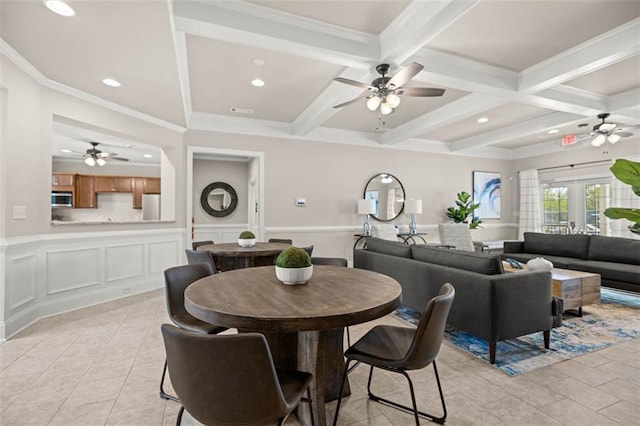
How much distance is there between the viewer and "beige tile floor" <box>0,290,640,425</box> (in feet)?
5.93

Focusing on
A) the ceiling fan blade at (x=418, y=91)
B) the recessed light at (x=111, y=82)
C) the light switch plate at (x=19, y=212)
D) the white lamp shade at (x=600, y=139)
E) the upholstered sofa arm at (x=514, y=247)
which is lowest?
the upholstered sofa arm at (x=514, y=247)

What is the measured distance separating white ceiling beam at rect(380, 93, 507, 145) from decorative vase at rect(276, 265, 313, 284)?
3.78m

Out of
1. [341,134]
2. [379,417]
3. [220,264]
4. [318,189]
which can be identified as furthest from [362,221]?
[379,417]

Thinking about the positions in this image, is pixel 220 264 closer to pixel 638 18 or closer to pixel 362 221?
pixel 362 221

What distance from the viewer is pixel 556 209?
721cm

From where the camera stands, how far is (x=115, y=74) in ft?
10.7

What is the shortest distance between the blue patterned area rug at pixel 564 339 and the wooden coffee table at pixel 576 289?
Result: 199mm

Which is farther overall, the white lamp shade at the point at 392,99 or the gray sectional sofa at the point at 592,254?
the gray sectional sofa at the point at 592,254

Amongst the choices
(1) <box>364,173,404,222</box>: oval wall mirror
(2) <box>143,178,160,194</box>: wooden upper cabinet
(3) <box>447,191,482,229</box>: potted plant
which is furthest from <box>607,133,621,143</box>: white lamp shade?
(2) <box>143,178,160,194</box>: wooden upper cabinet

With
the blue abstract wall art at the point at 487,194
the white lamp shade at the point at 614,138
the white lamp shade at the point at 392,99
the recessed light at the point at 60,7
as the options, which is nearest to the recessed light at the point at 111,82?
the recessed light at the point at 60,7

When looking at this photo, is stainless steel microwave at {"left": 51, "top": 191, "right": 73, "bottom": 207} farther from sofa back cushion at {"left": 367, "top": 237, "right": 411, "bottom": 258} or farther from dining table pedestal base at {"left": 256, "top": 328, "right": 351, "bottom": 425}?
dining table pedestal base at {"left": 256, "top": 328, "right": 351, "bottom": 425}

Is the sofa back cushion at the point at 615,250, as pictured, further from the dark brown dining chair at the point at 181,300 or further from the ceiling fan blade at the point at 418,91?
the dark brown dining chair at the point at 181,300

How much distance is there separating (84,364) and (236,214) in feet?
16.1

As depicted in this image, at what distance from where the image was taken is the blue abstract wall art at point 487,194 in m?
7.66
